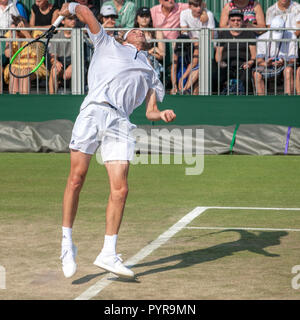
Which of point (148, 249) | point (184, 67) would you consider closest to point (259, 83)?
point (184, 67)

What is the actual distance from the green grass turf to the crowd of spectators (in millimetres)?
2064

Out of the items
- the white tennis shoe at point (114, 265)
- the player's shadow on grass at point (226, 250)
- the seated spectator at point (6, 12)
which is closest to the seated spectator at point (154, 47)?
the seated spectator at point (6, 12)

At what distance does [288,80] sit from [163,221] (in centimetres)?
775

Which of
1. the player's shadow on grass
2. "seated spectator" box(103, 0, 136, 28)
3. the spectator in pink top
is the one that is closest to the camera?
the player's shadow on grass

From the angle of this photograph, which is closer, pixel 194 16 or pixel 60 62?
pixel 60 62

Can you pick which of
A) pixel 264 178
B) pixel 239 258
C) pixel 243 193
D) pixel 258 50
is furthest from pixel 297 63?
pixel 239 258

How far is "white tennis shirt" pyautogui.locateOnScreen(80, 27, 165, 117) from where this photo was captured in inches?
267

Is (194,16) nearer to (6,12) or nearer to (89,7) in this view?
(89,7)

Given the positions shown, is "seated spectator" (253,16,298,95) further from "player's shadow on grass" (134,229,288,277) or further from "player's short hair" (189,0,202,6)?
"player's shadow on grass" (134,229,288,277)

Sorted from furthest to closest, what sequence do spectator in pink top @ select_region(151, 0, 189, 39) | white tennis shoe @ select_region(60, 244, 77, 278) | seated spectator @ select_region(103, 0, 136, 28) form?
1. seated spectator @ select_region(103, 0, 136, 28)
2. spectator in pink top @ select_region(151, 0, 189, 39)
3. white tennis shoe @ select_region(60, 244, 77, 278)

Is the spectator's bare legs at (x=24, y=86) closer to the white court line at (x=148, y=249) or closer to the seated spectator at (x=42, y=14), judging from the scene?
the seated spectator at (x=42, y=14)

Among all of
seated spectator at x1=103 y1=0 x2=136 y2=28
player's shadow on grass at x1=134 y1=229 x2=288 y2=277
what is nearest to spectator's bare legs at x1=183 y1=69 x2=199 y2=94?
seated spectator at x1=103 y1=0 x2=136 y2=28

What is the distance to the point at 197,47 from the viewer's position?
16141 millimetres

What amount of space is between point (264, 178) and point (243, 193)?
1.56 metres
